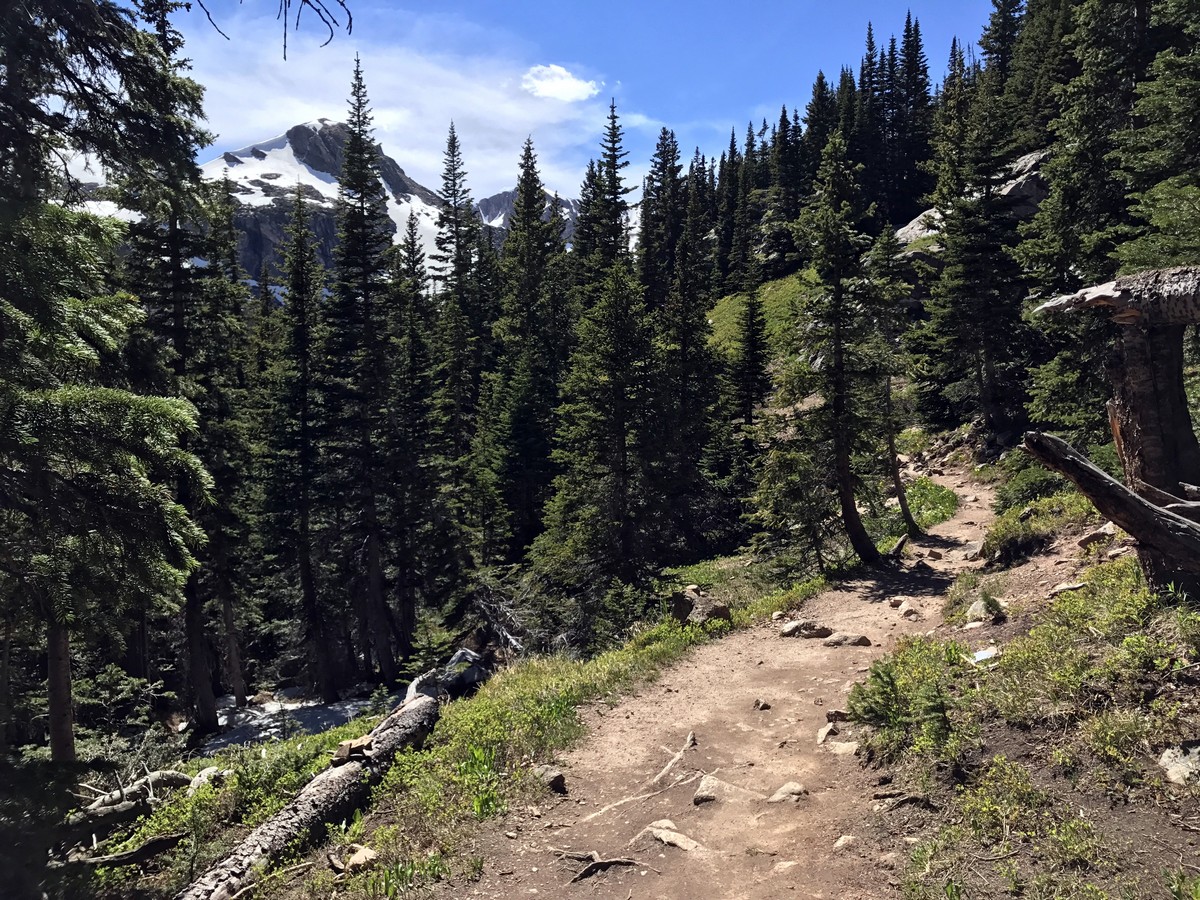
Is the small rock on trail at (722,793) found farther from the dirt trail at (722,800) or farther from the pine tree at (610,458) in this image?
the pine tree at (610,458)

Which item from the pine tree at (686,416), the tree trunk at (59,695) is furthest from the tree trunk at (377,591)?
the tree trunk at (59,695)

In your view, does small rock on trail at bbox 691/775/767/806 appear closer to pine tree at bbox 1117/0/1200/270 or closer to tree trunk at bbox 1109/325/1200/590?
tree trunk at bbox 1109/325/1200/590

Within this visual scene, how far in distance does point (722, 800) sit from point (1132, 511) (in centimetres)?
488

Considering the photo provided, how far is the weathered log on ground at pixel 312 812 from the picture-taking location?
656 centimetres

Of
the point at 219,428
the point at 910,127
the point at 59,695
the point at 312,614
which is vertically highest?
the point at 910,127

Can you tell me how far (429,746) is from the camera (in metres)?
9.47

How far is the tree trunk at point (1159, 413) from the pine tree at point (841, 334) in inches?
438

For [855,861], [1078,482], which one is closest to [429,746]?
[855,861]

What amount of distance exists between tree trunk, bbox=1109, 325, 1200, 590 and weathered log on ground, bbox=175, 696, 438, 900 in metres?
9.11

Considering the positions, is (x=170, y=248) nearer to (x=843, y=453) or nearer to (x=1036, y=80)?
(x=843, y=453)

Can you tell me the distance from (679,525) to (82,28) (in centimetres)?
2435

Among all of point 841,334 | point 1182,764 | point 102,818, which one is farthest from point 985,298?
point 102,818

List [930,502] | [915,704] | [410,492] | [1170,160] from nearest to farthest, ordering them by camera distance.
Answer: [915,704]
[1170,160]
[930,502]
[410,492]

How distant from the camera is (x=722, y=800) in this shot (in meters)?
7.25
